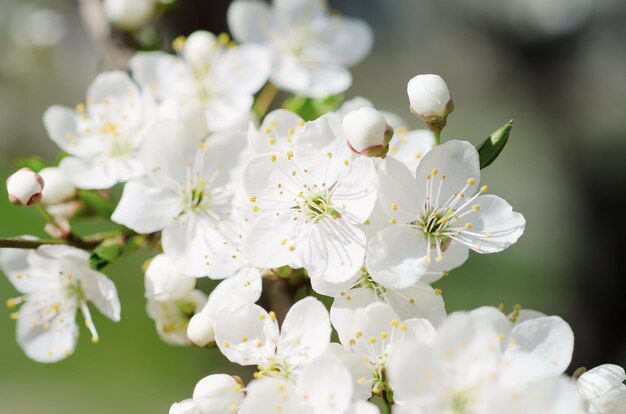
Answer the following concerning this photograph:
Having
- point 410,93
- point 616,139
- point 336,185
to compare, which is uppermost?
point 410,93

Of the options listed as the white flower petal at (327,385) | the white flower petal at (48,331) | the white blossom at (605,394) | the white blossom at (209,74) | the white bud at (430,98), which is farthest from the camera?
the white blossom at (209,74)

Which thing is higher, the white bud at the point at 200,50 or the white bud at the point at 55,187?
the white bud at the point at 200,50

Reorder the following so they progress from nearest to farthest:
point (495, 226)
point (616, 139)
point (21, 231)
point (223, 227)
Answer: point (495, 226), point (223, 227), point (21, 231), point (616, 139)

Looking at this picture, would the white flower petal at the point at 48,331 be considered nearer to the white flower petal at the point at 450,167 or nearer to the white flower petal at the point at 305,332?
the white flower petal at the point at 305,332

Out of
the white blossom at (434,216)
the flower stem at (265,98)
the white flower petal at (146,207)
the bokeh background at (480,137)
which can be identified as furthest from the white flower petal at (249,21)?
the white blossom at (434,216)

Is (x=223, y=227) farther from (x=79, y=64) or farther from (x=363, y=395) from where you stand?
(x=79, y=64)

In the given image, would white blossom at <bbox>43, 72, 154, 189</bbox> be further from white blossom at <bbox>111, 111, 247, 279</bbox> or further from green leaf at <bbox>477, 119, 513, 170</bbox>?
green leaf at <bbox>477, 119, 513, 170</bbox>

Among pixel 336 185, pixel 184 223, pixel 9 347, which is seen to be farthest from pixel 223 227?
pixel 9 347
